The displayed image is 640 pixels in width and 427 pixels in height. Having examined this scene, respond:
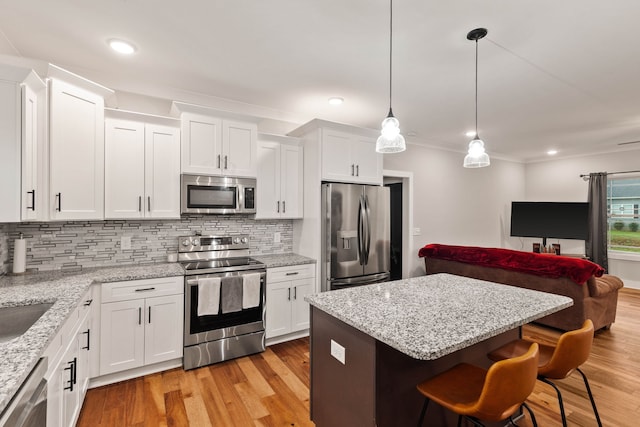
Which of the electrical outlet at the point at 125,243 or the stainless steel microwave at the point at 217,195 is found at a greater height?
the stainless steel microwave at the point at 217,195

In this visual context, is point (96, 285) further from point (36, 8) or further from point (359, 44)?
point (359, 44)

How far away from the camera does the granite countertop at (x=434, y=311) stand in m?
1.26

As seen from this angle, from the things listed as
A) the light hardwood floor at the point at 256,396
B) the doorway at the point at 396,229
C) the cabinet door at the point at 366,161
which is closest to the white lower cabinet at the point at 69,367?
the light hardwood floor at the point at 256,396

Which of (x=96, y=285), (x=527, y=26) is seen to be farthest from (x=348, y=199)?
(x=96, y=285)

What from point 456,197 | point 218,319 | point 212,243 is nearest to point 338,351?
point 218,319

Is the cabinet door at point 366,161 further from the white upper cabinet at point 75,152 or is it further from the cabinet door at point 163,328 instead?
the white upper cabinet at point 75,152

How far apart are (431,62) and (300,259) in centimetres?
233

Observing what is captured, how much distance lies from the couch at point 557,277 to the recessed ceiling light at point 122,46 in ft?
14.1

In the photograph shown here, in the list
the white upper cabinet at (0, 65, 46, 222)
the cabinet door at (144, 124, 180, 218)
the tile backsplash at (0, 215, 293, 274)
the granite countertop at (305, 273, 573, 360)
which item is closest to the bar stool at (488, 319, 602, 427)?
the granite countertop at (305, 273, 573, 360)

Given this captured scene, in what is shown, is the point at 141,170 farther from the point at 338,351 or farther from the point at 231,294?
the point at 338,351

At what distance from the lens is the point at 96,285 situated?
245cm

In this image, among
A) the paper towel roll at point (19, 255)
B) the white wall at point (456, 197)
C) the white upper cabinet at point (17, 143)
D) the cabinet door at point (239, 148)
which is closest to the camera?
the white upper cabinet at point (17, 143)

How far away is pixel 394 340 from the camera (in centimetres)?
124

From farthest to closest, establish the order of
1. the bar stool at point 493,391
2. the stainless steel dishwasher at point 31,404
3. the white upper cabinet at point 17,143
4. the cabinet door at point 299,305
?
the cabinet door at point 299,305
the white upper cabinet at point 17,143
the bar stool at point 493,391
the stainless steel dishwasher at point 31,404
